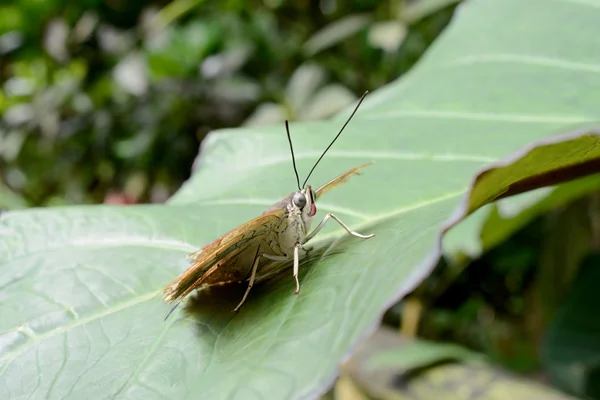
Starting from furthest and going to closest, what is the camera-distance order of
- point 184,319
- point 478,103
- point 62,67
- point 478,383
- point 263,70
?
point 62,67 → point 263,70 → point 478,383 → point 478,103 → point 184,319

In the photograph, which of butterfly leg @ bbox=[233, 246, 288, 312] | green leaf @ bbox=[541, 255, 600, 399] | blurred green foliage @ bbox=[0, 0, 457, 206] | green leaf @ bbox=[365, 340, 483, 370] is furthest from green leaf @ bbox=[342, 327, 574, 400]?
blurred green foliage @ bbox=[0, 0, 457, 206]

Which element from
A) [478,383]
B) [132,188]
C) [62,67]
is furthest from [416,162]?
[62,67]

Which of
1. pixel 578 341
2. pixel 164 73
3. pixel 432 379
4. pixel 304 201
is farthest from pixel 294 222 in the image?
pixel 164 73

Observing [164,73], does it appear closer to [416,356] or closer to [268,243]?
[416,356]

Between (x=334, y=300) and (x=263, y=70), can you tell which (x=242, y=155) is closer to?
(x=334, y=300)

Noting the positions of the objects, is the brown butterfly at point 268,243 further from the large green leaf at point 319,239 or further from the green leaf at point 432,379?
the green leaf at point 432,379
